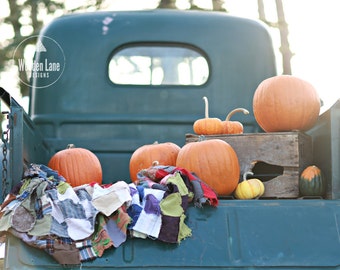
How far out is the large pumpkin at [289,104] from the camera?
4.21 meters

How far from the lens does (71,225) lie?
3.22m

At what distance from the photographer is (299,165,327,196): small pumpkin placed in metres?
3.85

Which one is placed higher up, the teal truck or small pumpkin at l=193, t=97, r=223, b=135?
the teal truck

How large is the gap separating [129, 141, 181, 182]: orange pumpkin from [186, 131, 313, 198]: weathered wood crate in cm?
39

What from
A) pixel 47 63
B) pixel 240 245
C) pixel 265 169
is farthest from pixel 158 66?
pixel 240 245

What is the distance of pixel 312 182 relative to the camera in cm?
388

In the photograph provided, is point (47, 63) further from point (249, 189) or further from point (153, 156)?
point (249, 189)

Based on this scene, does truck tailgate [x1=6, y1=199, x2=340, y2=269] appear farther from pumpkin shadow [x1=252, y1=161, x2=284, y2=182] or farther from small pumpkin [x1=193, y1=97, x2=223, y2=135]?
small pumpkin [x1=193, y1=97, x2=223, y2=135]

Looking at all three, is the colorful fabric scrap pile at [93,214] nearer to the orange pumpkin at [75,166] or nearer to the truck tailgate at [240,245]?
the truck tailgate at [240,245]

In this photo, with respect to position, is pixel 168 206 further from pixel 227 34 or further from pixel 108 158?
pixel 227 34

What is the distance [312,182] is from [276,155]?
0.29 meters

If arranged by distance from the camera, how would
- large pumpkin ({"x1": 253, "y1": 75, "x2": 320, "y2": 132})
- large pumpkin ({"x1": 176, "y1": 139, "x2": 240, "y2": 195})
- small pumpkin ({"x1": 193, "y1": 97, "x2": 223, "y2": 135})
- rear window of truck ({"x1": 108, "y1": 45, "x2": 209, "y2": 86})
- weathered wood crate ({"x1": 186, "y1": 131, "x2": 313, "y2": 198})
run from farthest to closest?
A: rear window of truck ({"x1": 108, "y1": 45, "x2": 209, "y2": 86}) < small pumpkin ({"x1": 193, "y1": 97, "x2": 223, "y2": 135}) < large pumpkin ({"x1": 253, "y1": 75, "x2": 320, "y2": 132}) < weathered wood crate ({"x1": 186, "y1": 131, "x2": 313, "y2": 198}) < large pumpkin ({"x1": 176, "y1": 139, "x2": 240, "y2": 195})

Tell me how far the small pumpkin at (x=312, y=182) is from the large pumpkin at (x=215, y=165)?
40 cm

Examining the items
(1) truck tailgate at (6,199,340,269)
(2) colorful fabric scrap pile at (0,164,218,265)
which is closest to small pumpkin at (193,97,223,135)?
(2) colorful fabric scrap pile at (0,164,218,265)
